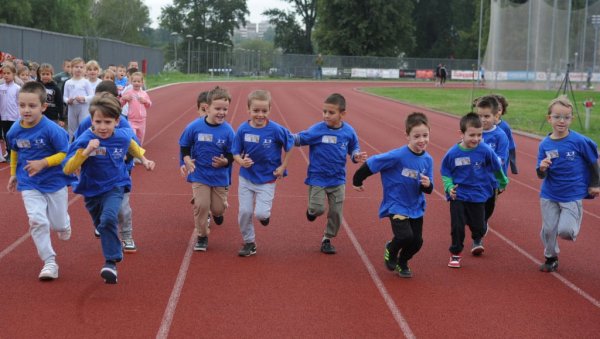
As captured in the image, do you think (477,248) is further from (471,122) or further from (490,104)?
(490,104)

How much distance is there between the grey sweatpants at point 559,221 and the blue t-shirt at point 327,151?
1.96m

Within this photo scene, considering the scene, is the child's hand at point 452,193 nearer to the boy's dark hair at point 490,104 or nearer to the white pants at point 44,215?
the boy's dark hair at point 490,104

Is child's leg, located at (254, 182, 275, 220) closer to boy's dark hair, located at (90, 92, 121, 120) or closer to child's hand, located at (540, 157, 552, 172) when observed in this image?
boy's dark hair, located at (90, 92, 121, 120)

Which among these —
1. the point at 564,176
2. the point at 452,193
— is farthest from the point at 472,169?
the point at 564,176

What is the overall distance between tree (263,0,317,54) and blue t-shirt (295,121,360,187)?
90.4 meters

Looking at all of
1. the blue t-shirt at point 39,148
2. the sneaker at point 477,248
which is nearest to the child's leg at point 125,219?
the blue t-shirt at point 39,148

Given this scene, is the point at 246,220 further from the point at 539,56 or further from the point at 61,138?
the point at 539,56

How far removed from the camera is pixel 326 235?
760 centimetres

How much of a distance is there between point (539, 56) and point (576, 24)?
300cm

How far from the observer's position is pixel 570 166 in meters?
7.04

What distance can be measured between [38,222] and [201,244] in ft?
5.88

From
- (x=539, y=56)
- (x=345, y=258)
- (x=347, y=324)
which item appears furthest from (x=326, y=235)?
(x=539, y=56)

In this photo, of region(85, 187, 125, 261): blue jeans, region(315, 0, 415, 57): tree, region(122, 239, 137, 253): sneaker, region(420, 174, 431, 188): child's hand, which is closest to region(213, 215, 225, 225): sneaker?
region(122, 239, 137, 253): sneaker

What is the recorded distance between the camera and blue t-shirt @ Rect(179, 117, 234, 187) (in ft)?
24.2
